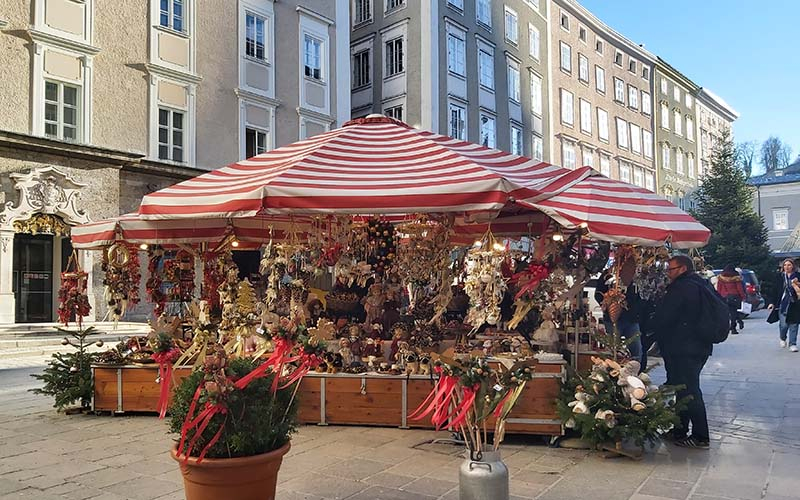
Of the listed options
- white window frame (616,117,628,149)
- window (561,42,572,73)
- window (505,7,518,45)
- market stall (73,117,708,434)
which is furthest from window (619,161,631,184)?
market stall (73,117,708,434)

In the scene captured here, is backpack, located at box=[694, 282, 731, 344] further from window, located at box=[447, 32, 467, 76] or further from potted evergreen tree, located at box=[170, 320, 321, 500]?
window, located at box=[447, 32, 467, 76]

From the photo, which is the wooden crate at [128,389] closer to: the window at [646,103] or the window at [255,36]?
the window at [255,36]

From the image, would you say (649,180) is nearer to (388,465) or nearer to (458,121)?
(458,121)

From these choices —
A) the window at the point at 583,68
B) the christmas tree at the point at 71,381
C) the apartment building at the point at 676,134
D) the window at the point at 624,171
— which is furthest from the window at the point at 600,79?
the christmas tree at the point at 71,381

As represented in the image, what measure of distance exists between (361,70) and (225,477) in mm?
26811

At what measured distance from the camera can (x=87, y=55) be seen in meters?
16.9

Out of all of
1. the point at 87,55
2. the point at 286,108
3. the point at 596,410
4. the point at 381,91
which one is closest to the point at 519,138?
the point at 381,91

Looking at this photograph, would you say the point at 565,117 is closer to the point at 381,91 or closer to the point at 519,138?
the point at 519,138

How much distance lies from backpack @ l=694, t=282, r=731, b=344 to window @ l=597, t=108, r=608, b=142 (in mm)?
36121

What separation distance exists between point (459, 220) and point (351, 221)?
5.05 ft

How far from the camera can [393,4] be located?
2777 centimetres

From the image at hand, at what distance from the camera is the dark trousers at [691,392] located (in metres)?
6.16

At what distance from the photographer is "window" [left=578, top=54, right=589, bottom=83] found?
38312 mm

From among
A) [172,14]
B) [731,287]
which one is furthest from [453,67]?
[731,287]
